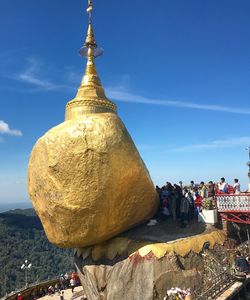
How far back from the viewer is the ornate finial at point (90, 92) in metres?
14.6

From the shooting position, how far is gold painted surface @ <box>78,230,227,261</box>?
→ 12.5 metres

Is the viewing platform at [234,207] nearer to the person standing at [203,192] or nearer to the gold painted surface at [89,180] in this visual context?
the person standing at [203,192]

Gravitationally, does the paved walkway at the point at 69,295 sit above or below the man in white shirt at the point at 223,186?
below

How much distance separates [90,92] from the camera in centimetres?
1519

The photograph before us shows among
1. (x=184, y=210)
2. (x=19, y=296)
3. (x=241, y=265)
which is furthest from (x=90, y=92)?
(x=19, y=296)

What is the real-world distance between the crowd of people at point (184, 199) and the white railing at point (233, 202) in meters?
0.50

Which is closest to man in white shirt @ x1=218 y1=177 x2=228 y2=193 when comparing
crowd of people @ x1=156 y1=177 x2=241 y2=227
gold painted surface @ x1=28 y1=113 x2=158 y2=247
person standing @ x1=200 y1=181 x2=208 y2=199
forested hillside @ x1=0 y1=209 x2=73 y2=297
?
crowd of people @ x1=156 y1=177 x2=241 y2=227

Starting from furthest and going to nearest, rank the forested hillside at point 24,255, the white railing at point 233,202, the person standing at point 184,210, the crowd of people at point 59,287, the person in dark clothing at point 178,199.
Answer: the forested hillside at point 24,255, the crowd of people at point 59,287, the person in dark clothing at point 178,199, the person standing at point 184,210, the white railing at point 233,202

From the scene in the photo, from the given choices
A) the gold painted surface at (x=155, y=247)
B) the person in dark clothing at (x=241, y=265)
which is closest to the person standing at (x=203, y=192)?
the gold painted surface at (x=155, y=247)

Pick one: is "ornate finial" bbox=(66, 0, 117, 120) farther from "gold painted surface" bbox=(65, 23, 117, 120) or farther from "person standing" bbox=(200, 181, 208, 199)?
"person standing" bbox=(200, 181, 208, 199)

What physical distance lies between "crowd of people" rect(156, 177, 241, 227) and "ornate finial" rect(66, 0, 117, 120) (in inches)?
169

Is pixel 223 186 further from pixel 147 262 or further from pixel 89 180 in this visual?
pixel 89 180

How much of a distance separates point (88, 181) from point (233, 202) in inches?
234

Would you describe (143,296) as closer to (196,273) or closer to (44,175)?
(196,273)
